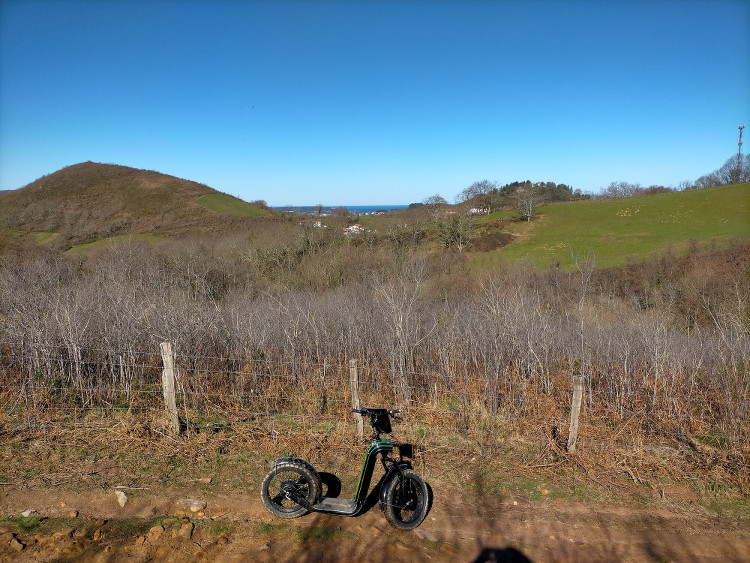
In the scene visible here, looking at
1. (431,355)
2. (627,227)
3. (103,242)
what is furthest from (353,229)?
(627,227)

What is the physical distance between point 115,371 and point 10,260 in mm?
19684

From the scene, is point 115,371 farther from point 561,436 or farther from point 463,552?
point 561,436

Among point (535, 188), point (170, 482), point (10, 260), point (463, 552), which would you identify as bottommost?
point (463, 552)

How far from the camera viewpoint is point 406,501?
443 centimetres

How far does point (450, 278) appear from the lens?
28.1 m

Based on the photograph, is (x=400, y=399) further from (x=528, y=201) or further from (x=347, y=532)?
(x=528, y=201)

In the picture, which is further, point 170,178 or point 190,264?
point 170,178

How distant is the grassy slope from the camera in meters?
34.3

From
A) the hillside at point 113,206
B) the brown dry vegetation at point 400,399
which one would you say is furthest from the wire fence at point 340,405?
the hillside at point 113,206

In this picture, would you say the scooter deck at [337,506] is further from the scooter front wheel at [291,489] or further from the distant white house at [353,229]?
the distant white house at [353,229]

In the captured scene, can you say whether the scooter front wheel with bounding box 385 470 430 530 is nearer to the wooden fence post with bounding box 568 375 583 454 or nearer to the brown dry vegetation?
the brown dry vegetation

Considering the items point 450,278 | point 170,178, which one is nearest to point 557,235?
point 450,278

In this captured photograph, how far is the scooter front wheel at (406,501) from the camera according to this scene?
14.0 feet

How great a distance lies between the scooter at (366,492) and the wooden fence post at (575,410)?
2.22m
